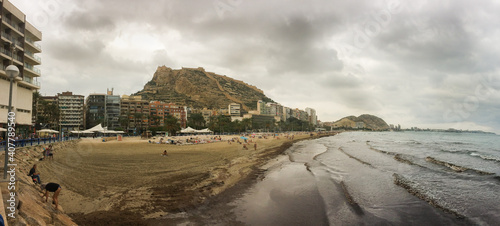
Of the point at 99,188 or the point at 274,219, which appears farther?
the point at 99,188

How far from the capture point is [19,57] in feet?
97.0

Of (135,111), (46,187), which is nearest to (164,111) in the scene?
(135,111)

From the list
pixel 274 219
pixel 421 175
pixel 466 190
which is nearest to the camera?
pixel 274 219

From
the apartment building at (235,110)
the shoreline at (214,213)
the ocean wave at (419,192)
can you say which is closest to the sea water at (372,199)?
the ocean wave at (419,192)

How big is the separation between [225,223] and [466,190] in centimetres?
1517

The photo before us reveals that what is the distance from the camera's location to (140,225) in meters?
8.04

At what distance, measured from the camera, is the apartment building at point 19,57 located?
87.3ft

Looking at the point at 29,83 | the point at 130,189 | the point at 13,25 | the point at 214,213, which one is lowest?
the point at 214,213

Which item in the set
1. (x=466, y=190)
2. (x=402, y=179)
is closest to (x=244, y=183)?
(x=402, y=179)

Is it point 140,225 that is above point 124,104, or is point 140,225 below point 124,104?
below

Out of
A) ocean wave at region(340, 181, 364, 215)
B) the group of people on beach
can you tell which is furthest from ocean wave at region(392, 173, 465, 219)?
the group of people on beach

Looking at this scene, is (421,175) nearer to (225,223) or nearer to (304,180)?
(304,180)

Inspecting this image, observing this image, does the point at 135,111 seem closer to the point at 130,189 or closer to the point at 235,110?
the point at 235,110

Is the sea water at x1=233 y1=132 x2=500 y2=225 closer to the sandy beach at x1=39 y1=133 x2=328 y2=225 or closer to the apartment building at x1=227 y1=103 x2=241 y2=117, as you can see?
the sandy beach at x1=39 y1=133 x2=328 y2=225
